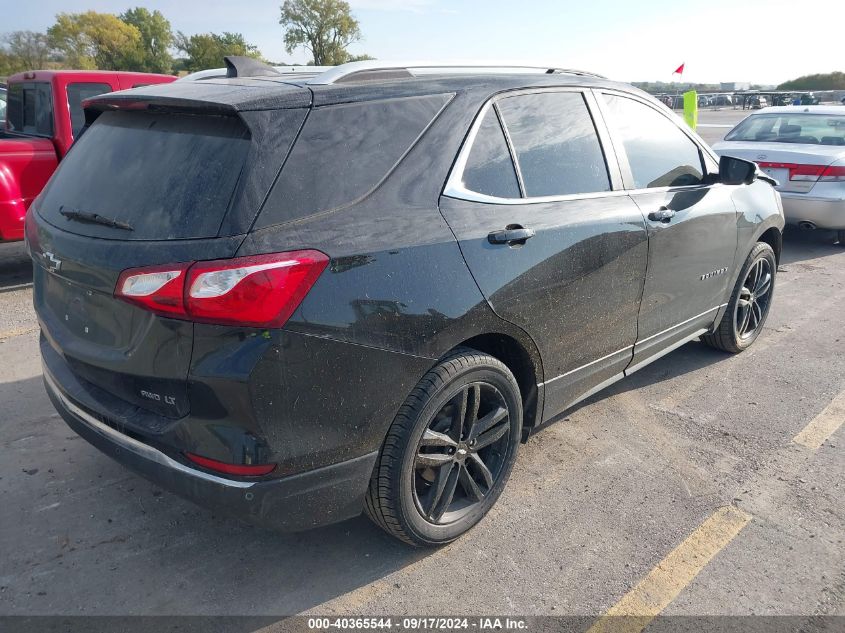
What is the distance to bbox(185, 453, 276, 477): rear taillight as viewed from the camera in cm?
219

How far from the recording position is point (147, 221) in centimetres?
231

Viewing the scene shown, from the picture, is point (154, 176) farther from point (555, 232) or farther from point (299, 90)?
point (555, 232)

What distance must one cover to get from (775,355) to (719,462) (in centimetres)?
182

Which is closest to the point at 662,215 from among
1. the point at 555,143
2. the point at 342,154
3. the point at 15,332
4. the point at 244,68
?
the point at 555,143

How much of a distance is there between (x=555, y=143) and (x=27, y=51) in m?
82.9

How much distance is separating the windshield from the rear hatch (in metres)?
7.99

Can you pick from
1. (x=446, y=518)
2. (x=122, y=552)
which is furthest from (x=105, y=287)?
(x=446, y=518)

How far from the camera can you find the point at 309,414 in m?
2.23

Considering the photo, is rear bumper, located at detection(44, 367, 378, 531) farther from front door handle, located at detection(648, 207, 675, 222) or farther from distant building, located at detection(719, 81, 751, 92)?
distant building, located at detection(719, 81, 751, 92)

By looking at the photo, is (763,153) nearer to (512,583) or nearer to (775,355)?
(775,355)

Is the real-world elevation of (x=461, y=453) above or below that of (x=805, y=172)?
below

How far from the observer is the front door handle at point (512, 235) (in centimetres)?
273

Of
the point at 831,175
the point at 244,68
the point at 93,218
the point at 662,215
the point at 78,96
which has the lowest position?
the point at 831,175

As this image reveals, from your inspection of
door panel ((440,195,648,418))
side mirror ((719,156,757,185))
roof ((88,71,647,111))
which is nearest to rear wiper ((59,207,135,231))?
roof ((88,71,647,111))
